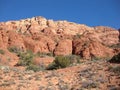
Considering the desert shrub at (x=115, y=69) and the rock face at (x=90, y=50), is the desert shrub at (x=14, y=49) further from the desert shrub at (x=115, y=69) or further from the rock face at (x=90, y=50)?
the desert shrub at (x=115, y=69)

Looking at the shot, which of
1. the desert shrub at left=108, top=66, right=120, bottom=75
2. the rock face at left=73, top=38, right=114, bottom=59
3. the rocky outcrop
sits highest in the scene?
the rocky outcrop

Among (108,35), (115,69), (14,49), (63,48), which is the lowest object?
(115,69)

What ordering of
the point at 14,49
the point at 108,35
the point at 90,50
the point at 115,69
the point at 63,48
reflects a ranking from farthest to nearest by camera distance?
the point at 108,35 → the point at 63,48 → the point at 90,50 → the point at 14,49 → the point at 115,69

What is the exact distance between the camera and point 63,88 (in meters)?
16.3

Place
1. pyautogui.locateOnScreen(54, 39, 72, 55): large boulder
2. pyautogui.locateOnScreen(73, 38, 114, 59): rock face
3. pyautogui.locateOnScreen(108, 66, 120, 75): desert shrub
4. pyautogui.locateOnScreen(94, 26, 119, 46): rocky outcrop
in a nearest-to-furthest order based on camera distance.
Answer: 1. pyautogui.locateOnScreen(108, 66, 120, 75): desert shrub
2. pyautogui.locateOnScreen(73, 38, 114, 59): rock face
3. pyautogui.locateOnScreen(54, 39, 72, 55): large boulder
4. pyautogui.locateOnScreen(94, 26, 119, 46): rocky outcrop

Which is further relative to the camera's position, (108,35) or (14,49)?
(108,35)

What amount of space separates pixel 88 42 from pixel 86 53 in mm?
3336

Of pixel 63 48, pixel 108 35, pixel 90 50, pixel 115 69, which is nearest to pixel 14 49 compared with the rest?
pixel 63 48

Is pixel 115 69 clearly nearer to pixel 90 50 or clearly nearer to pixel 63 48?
pixel 90 50

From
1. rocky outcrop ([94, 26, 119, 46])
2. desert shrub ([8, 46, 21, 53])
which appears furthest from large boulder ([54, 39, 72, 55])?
rocky outcrop ([94, 26, 119, 46])

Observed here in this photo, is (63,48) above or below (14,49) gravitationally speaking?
above

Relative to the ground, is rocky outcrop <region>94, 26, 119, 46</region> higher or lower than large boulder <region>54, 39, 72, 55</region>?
higher

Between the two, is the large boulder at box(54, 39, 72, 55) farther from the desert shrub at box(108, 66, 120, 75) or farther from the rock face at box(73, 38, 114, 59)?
the desert shrub at box(108, 66, 120, 75)

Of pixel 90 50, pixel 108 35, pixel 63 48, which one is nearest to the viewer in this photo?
pixel 90 50
